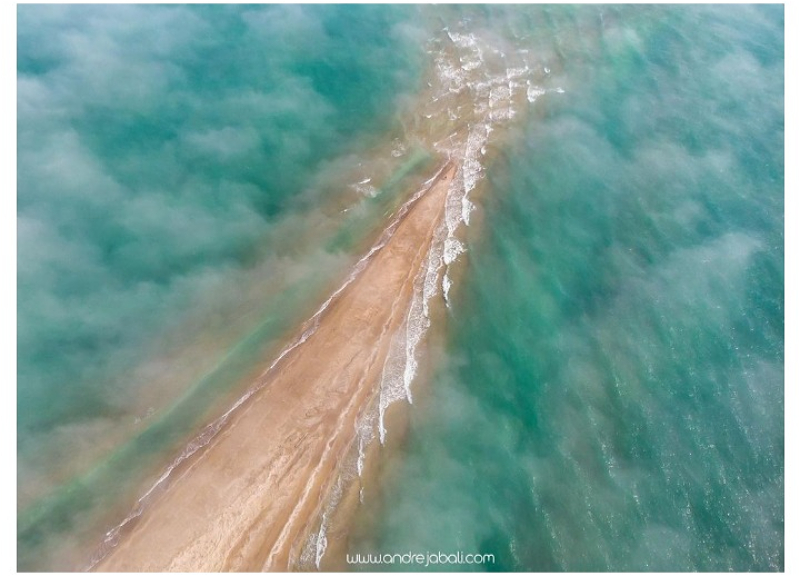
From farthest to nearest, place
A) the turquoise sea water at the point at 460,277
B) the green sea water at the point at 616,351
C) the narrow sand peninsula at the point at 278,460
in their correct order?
the turquoise sea water at the point at 460,277 → the green sea water at the point at 616,351 → the narrow sand peninsula at the point at 278,460

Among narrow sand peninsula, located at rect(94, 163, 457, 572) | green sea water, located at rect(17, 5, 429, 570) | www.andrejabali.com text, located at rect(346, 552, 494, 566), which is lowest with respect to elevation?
www.andrejabali.com text, located at rect(346, 552, 494, 566)

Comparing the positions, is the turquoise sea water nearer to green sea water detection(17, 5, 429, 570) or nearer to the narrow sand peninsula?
green sea water detection(17, 5, 429, 570)

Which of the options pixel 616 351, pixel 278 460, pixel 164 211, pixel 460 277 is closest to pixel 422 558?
pixel 278 460

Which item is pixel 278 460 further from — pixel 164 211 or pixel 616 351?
pixel 616 351

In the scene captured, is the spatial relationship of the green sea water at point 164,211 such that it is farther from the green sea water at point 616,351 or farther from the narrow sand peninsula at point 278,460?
the green sea water at point 616,351

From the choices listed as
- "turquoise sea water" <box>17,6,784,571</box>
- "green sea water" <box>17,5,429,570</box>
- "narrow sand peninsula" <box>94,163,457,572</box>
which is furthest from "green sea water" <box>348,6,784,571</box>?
"green sea water" <box>17,5,429,570</box>

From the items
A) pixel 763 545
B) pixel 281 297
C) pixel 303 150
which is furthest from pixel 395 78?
pixel 763 545

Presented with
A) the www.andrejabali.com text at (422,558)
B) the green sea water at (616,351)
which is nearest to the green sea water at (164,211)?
the green sea water at (616,351)
